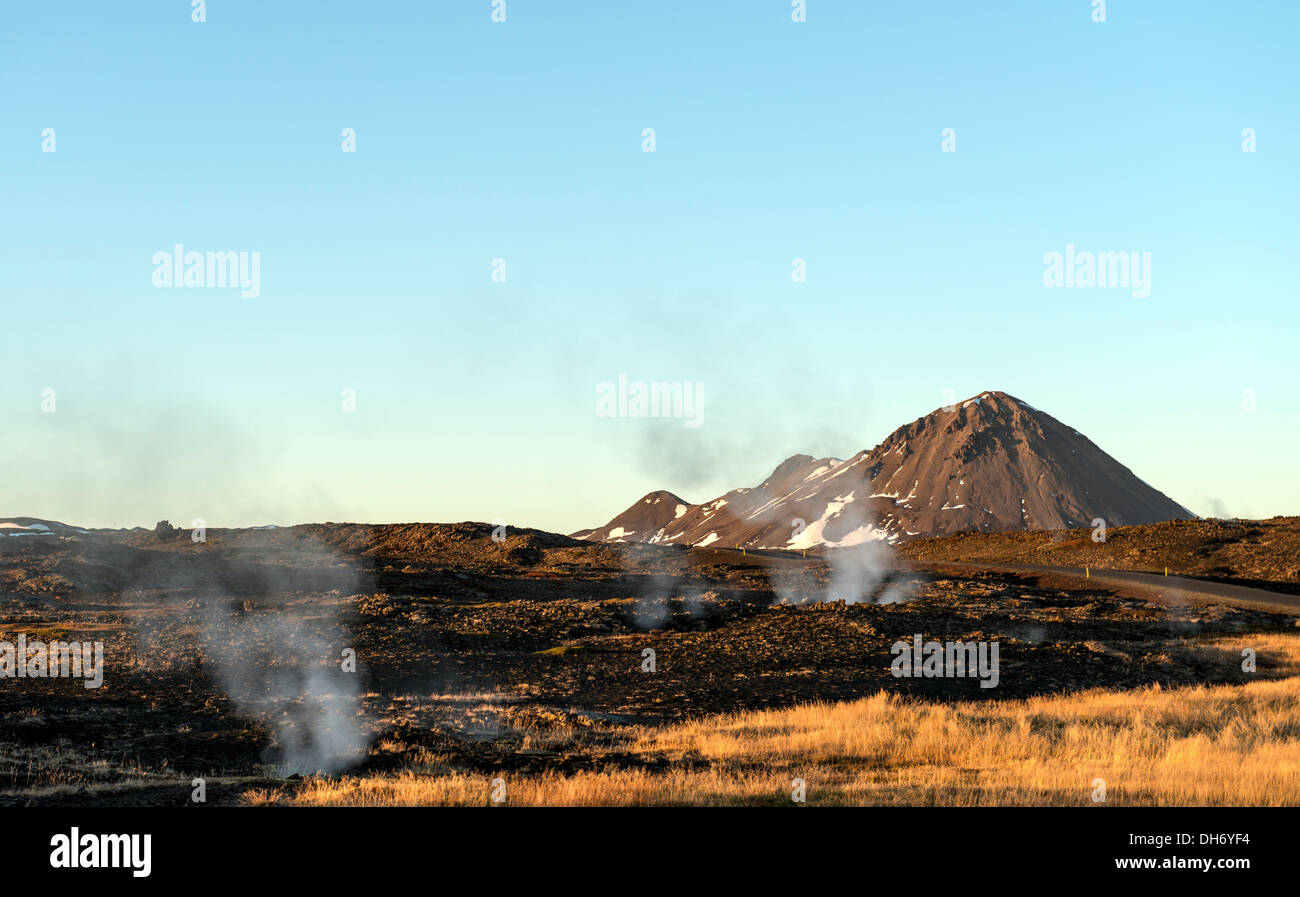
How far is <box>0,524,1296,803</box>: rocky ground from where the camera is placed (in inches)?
837

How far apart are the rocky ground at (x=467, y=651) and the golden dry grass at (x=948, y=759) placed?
2.06 metres

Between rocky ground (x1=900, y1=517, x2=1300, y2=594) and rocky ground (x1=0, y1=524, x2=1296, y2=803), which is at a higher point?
rocky ground (x1=900, y1=517, x2=1300, y2=594)

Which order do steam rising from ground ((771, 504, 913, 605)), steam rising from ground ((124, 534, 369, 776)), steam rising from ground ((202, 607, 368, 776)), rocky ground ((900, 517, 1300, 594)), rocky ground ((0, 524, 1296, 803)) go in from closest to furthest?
steam rising from ground ((202, 607, 368, 776))
rocky ground ((0, 524, 1296, 803))
steam rising from ground ((124, 534, 369, 776))
steam rising from ground ((771, 504, 913, 605))
rocky ground ((900, 517, 1300, 594))

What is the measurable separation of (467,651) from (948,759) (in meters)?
22.0

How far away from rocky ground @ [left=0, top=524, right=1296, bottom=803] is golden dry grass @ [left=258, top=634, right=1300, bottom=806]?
2059 millimetres

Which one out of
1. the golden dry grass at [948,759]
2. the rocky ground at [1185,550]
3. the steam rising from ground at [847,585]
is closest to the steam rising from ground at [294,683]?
the golden dry grass at [948,759]

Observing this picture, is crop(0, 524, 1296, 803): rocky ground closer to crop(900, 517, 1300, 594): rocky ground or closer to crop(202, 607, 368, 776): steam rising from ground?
crop(202, 607, 368, 776): steam rising from ground

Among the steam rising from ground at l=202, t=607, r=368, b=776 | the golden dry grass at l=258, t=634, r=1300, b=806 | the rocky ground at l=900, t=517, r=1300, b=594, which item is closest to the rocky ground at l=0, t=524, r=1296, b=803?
the steam rising from ground at l=202, t=607, r=368, b=776

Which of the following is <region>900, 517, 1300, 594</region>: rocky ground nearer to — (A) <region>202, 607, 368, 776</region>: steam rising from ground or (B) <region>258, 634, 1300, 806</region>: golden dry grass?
(B) <region>258, 634, 1300, 806</region>: golden dry grass

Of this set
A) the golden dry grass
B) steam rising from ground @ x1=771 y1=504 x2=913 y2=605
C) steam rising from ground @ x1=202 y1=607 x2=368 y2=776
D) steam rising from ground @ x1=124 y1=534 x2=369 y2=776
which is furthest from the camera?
steam rising from ground @ x1=771 y1=504 x2=913 y2=605

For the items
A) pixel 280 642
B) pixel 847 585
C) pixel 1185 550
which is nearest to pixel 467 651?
pixel 280 642

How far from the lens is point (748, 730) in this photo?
2328cm

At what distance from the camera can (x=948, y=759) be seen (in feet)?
65.3

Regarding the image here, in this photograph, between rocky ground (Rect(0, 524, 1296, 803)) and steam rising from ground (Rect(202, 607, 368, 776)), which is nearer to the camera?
steam rising from ground (Rect(202, 607, 368, 776))
